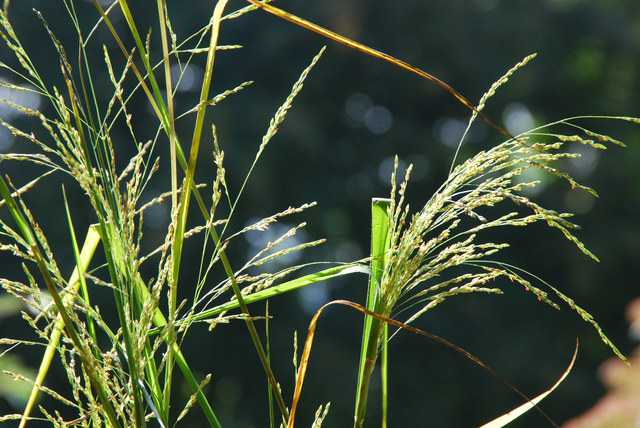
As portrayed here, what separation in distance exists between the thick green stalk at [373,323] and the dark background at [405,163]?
546 centimetres

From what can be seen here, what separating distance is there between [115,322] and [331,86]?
4072mm

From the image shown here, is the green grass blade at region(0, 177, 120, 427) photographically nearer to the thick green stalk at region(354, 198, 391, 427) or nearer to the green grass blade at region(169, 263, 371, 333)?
the green grass blade at region(169, 263, 371, 333)

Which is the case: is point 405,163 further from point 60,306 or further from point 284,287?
point 60,306

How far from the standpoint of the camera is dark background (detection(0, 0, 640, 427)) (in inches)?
258

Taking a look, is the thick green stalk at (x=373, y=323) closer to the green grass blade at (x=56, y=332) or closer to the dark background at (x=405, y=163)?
the green grass blade at (x=56, y=332)

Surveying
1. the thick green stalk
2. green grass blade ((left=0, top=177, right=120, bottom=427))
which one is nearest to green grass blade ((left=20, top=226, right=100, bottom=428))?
green grass blade ((left=0, top=177, right=120, bottom=427))

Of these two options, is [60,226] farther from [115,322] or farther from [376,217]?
[376,217]

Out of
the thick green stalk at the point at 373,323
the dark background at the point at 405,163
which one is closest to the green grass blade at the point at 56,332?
the thick green stalk at the point at 373,323

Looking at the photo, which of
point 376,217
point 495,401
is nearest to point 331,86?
point 495,401

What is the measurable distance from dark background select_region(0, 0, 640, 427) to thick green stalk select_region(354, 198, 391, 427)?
5.46 m

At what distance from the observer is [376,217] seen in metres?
0.63

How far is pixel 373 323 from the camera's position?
0.56 metres

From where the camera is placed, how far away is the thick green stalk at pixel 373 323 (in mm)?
556

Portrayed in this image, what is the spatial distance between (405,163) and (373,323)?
696 centimetres
